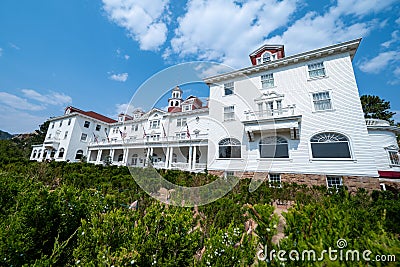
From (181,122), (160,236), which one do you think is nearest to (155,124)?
(181,122)

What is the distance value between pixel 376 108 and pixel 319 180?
876 inches

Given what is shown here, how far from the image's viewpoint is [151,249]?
77.6 inches

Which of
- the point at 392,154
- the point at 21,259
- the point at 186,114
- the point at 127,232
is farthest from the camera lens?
the point at 186,114

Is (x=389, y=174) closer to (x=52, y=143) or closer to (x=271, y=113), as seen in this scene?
(x=271, y=113)

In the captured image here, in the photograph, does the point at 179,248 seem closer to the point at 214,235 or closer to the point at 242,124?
the point at 214,235

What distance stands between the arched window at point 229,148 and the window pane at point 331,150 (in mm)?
5198

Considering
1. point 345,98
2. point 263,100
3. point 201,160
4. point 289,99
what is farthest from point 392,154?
point 201,160

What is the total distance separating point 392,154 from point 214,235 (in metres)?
17.2

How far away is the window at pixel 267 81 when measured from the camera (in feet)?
45.2

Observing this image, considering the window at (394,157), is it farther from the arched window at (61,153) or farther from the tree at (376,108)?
the arched window at (61,153)

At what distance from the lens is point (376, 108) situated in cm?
2256

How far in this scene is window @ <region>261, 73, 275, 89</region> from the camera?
1377cm

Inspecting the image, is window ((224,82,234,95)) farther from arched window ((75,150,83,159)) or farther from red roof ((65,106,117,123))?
arched window ((75,150,83,159))

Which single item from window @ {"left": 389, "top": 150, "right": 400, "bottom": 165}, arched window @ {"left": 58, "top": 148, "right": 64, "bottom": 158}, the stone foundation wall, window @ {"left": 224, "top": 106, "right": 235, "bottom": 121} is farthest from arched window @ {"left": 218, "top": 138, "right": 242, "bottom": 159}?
arched window @ {"left": 58, "top": 148, "right": 64, "bottom": 158}
